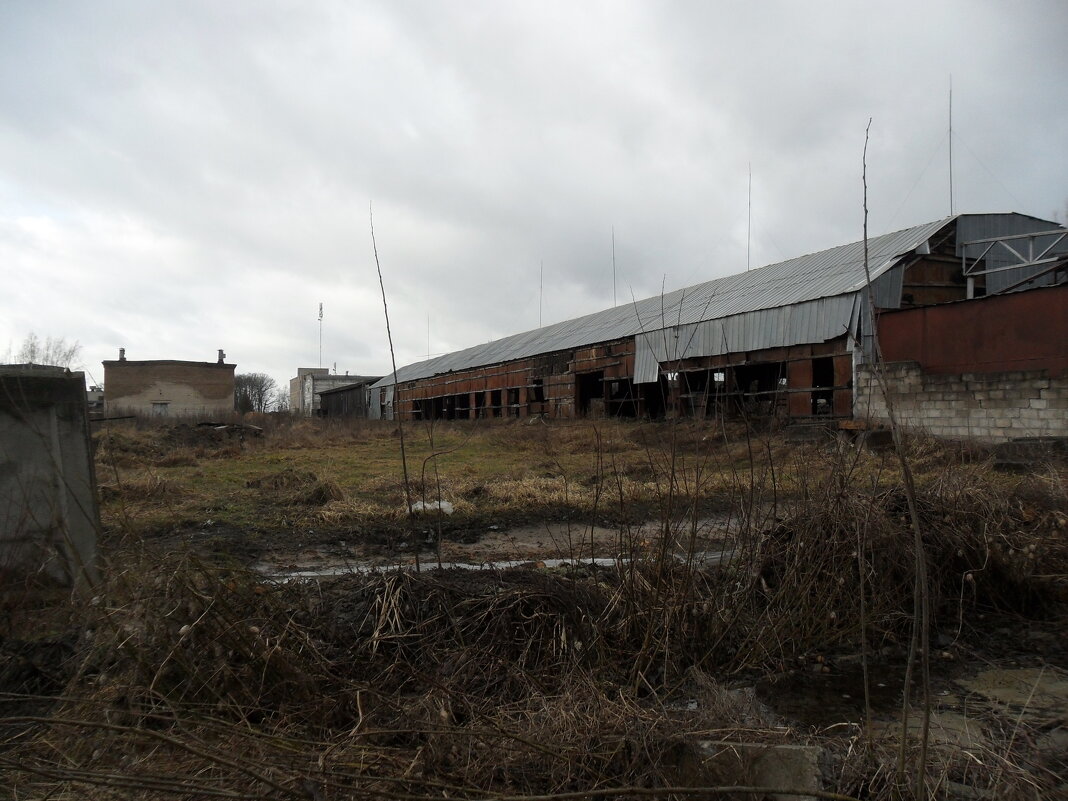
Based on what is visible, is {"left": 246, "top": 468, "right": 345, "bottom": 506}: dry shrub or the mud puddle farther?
{"left": 246, "top": 468, "right": 345, "bottom": 506}: dry shrub

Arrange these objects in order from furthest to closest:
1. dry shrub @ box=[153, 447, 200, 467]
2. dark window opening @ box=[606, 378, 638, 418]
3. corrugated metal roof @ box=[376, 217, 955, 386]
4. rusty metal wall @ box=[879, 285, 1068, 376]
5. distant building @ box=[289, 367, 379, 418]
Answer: distant building @ box=[289, 367, 379, 418]
dark window opening @ box=[606, 378, 638, 418]
corrugated metal roof @ box=[376, 217, 955, 386]
dry shrub @ box=[153, 447, 200, 467]
rusty metal wall @ box=[879, 285, 1068, 376]

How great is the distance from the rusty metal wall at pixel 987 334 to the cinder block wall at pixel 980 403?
0.38 metres

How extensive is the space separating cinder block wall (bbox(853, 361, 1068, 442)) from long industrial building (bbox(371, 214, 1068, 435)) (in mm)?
1182

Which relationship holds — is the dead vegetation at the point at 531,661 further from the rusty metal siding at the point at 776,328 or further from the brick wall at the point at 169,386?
the brick wall at the point at 169,386

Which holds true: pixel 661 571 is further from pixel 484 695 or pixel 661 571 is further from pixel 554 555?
pixel 554 555

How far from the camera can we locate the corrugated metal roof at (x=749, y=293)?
59.4 ft

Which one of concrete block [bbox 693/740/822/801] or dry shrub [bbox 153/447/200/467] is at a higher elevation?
dry shrub [bbox 153/447/200/467]

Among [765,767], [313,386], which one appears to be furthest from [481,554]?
[313,386]

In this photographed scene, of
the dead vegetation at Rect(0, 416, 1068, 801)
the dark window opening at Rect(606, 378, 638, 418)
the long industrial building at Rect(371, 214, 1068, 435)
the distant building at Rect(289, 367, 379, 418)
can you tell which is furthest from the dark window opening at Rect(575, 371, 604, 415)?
the distant building at Rect(289, 367, 379, 418)

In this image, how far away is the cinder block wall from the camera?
1233 cm

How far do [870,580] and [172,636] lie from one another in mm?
3823

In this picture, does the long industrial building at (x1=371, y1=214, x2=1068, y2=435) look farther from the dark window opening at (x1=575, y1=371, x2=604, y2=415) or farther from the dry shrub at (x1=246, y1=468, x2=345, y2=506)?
the dry shrub at (x1=246, y1=468, x2=345, y2=506)

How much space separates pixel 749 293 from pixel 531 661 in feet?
66.3

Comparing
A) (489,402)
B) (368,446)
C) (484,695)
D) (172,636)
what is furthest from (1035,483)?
(489,402)
